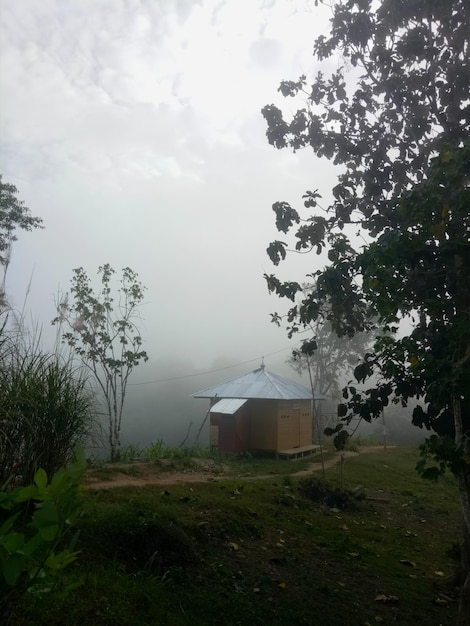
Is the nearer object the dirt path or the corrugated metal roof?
the dirt path

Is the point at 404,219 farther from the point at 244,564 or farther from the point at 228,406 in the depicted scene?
the point at 228,406

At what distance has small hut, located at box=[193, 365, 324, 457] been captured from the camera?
16.3 meters

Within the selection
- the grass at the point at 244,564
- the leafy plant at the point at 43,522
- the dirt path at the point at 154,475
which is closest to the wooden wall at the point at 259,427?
the dirt path at the point at 154,475

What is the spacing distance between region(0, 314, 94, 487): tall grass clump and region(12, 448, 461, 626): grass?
2.35 feet

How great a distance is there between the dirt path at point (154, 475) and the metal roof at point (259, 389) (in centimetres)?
333

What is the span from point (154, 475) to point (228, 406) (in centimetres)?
645

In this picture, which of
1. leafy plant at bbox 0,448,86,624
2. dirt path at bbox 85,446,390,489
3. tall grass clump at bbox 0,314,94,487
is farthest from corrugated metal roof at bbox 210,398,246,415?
leafy plant at bbox 0,448,86,624

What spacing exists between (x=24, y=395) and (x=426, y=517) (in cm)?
729

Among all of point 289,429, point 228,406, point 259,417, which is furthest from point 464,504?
point 289,429

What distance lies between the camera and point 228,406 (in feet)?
53.9

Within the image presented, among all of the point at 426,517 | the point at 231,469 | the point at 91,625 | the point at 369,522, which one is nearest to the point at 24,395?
the point at 91,625

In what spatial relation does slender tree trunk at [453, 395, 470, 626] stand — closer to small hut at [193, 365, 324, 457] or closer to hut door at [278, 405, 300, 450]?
small hut at [193, 365, 324, 457]

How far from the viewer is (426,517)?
29.0 ft

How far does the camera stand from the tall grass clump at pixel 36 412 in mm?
4371
